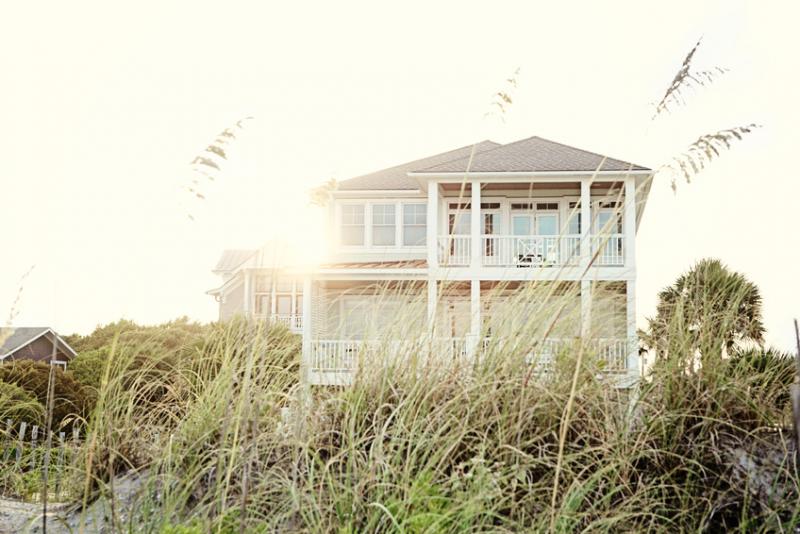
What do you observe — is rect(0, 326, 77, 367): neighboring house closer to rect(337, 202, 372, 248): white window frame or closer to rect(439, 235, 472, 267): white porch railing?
rect(337, 202, 372, 248): white window frame

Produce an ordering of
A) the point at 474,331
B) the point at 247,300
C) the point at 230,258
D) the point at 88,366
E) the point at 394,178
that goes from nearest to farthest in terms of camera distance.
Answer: the point at 474,331, the point at 247,300, the point at 88,366, the point at 394,178, the point at 230,258

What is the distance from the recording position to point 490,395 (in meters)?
3.61

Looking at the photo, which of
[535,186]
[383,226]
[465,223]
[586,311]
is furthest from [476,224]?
[586,311]

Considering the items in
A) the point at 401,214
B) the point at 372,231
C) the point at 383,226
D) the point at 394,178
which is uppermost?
the point at 394,178

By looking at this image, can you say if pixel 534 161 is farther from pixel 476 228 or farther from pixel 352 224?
pixel 352 224

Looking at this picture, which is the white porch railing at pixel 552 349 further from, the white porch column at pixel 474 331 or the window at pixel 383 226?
the window at pixel 383 226

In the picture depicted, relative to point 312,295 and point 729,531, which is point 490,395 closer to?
point 729,531

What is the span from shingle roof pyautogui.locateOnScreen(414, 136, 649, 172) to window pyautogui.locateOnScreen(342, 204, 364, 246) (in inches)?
124

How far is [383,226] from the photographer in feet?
72.1

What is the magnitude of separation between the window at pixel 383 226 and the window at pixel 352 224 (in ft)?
1.17

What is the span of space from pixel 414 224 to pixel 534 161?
4.06 m

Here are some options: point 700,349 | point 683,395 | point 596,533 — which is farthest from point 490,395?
point 700,349

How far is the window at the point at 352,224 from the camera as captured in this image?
22.0 meters

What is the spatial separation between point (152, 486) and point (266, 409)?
662 mm
